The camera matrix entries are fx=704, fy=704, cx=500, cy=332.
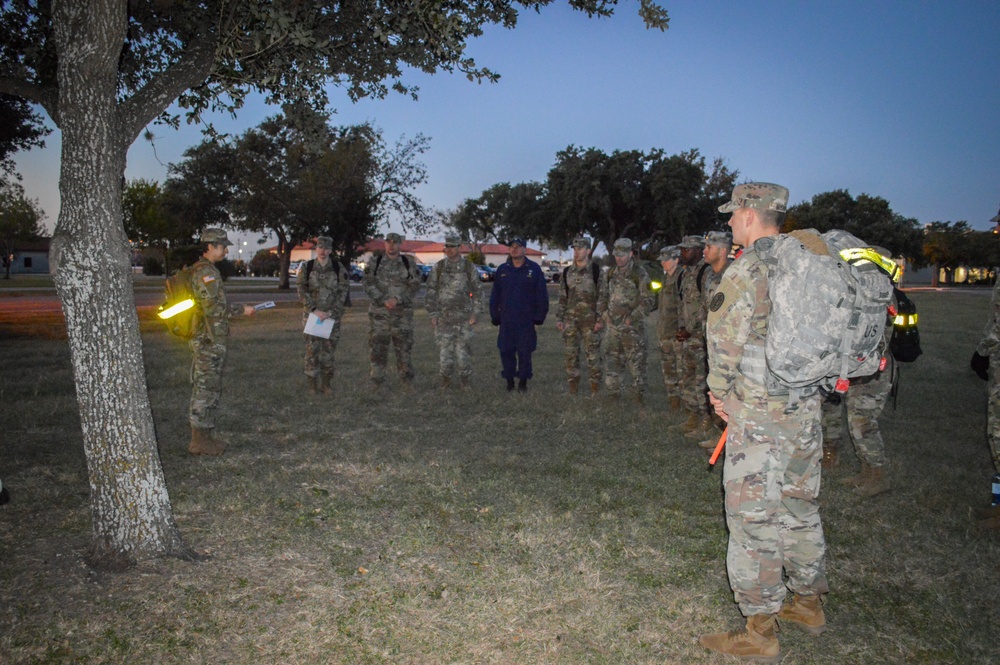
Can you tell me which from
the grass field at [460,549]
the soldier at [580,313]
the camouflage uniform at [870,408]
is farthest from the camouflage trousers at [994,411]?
the soldier at [580,313]

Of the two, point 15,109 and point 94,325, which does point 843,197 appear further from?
point 94,325

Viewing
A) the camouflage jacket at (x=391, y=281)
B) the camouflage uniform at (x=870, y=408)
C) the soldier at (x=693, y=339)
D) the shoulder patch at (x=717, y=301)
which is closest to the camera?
the shoulder patch at (x=717, y=301)

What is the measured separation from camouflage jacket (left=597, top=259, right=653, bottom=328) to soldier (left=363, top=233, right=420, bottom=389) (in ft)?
9.51

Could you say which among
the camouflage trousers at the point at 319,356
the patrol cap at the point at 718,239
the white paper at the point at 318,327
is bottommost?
the camouflage trousers at the point at 319,356

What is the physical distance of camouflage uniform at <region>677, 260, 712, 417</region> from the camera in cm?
792

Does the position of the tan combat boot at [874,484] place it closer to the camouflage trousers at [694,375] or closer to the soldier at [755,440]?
the camouflage trousers at [694,375]

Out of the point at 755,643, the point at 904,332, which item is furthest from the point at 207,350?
the point at 904,332

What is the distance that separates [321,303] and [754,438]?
300 inches

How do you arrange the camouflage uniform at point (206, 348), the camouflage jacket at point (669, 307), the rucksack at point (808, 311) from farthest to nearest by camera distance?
the camouflage jacket at point (669, 307)
the camouflage uniform at point (206, 348)
the rucksack at point (808, 311)

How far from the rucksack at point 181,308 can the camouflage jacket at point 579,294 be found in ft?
16.5

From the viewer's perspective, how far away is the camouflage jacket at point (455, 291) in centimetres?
1055

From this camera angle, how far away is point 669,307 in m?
8.87

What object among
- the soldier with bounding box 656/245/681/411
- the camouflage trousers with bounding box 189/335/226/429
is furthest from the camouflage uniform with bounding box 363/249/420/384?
the soldier with bounding box 656/245/681/411

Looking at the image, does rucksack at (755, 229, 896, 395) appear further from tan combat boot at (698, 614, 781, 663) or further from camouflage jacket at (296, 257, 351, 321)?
camouflage jacket at (296, 257, 351, 321)
